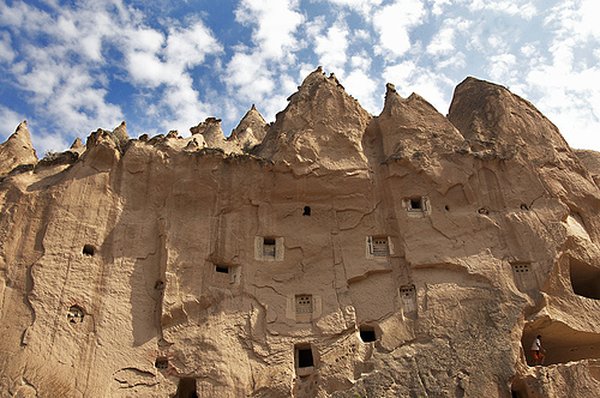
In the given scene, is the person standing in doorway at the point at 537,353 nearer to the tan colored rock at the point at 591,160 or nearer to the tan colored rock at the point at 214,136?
the tan colored rock at the point at 591,160

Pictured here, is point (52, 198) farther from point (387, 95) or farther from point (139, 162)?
point (387, 95)

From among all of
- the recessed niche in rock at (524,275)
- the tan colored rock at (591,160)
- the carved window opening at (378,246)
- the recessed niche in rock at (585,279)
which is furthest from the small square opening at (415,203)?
the tan colored rock at (591,160)

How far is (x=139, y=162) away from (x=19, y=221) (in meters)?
3.00

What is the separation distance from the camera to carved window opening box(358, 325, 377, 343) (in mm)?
13805

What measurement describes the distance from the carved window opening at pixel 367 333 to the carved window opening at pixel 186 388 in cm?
392

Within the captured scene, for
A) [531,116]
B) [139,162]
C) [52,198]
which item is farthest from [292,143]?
[531,116]

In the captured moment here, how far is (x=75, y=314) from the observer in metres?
12.6

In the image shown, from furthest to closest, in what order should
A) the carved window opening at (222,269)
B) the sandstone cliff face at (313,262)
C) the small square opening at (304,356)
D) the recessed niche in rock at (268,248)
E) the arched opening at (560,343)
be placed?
the recessed niche in rock at (268,248) → the carved window opening at (222,269) → the small square opening at (304,356) → the arched opening at (560,343) → the sandstone cliff face at (313,262)

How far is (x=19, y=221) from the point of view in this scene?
1329 centimetres

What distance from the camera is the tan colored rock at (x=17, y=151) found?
16.5 metres

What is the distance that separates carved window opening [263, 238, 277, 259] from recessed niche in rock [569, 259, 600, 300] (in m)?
7.18

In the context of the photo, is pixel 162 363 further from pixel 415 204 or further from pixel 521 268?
pixel 521 268

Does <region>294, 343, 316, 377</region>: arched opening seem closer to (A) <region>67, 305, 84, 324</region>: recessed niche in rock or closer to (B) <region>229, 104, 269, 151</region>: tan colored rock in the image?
(A) <region>67, 305, 84, 324</region>: recessed niche in rock

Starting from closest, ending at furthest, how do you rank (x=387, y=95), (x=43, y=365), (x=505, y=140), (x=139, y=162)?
1. (x=43, y=365)
2. (x=139, y=162)
3. (x=505, y=140)
4. (x=387, y=95)
